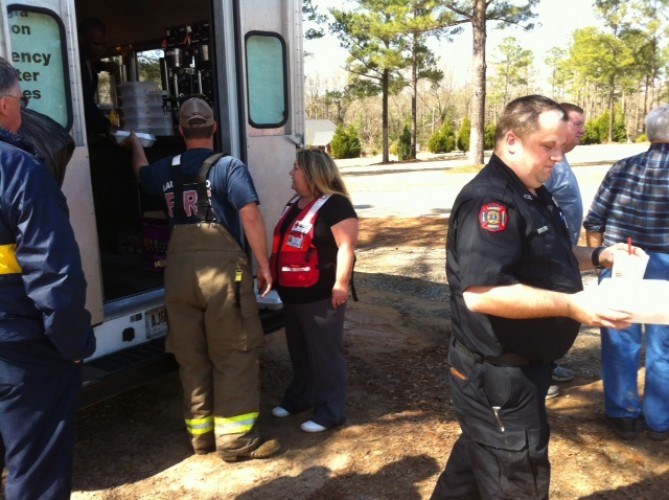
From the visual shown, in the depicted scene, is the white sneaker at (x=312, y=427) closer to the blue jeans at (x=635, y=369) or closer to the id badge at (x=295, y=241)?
the id badge at (x=295, y=241)

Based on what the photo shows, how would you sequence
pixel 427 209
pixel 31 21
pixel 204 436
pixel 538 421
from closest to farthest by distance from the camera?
pixel 538 421 → pixel 31 21 → pixel 204 436 → pixel 427 209

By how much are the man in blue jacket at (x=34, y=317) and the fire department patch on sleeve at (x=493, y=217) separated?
1388mm

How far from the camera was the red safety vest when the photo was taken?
139 inches

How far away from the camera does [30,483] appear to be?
2320 mm

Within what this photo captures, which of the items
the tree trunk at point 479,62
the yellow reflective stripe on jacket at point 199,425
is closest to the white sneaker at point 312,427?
the yellow reflective stripe on jacket at point 199,425

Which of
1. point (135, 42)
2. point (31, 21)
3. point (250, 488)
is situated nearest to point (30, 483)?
point (250, 488)

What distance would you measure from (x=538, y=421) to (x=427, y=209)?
11031mm

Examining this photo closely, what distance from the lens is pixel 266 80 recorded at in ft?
13.8

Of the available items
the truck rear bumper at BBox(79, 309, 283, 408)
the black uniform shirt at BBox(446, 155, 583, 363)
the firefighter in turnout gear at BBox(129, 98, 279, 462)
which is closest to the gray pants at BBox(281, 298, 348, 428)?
the firefighter in turnout gear at BBox(129, 98, 279, 462)

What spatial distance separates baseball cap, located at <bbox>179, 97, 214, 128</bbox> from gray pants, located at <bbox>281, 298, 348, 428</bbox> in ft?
3.74

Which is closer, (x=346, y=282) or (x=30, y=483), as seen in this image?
(x=30, y=483)

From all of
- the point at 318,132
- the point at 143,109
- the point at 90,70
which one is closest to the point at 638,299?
the point at 318,132

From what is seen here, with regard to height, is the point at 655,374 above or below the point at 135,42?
below

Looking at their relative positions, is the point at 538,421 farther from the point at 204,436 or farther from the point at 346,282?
the point at 204,436
